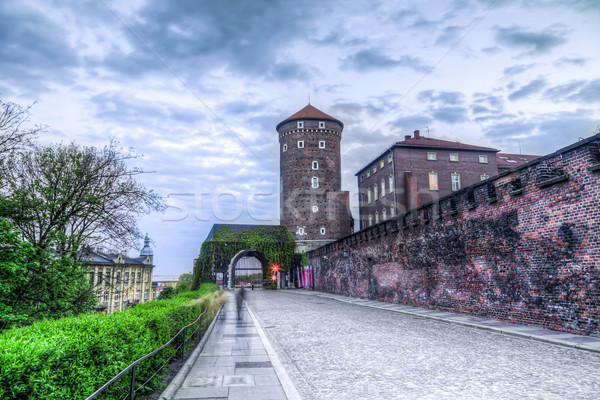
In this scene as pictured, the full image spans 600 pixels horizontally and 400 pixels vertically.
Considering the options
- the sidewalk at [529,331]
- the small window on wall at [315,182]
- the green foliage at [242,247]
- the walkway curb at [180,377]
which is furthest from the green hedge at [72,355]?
the small window on wall at [315,182]

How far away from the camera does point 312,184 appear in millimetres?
52094

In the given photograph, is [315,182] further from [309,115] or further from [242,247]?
[242,247]

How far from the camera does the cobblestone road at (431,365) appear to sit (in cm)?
571

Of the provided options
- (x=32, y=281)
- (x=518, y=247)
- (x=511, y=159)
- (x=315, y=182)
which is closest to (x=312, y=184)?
(x=315, y=182)

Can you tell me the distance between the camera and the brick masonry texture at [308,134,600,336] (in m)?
10.5

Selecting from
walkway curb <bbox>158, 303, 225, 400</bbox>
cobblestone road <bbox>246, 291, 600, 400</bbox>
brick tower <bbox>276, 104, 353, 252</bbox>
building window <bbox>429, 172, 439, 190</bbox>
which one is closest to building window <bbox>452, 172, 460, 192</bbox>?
building window <bbox>429, 172, 439, 190</bbox>

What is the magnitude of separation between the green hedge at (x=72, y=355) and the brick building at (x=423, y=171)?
1424 inches

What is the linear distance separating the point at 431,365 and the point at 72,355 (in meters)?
5.95

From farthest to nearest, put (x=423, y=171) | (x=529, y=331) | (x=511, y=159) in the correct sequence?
(x=511, y=159), (x=423, y=171), (x=529, y=331)

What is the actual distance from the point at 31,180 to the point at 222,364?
9586 mm

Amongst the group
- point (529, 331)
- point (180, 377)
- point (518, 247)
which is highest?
point (518, 247)

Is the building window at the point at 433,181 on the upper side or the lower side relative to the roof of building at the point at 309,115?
lower

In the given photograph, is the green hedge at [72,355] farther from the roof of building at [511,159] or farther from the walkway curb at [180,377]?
the roof of building at [511,159]

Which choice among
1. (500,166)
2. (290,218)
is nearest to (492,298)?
(500,166)
